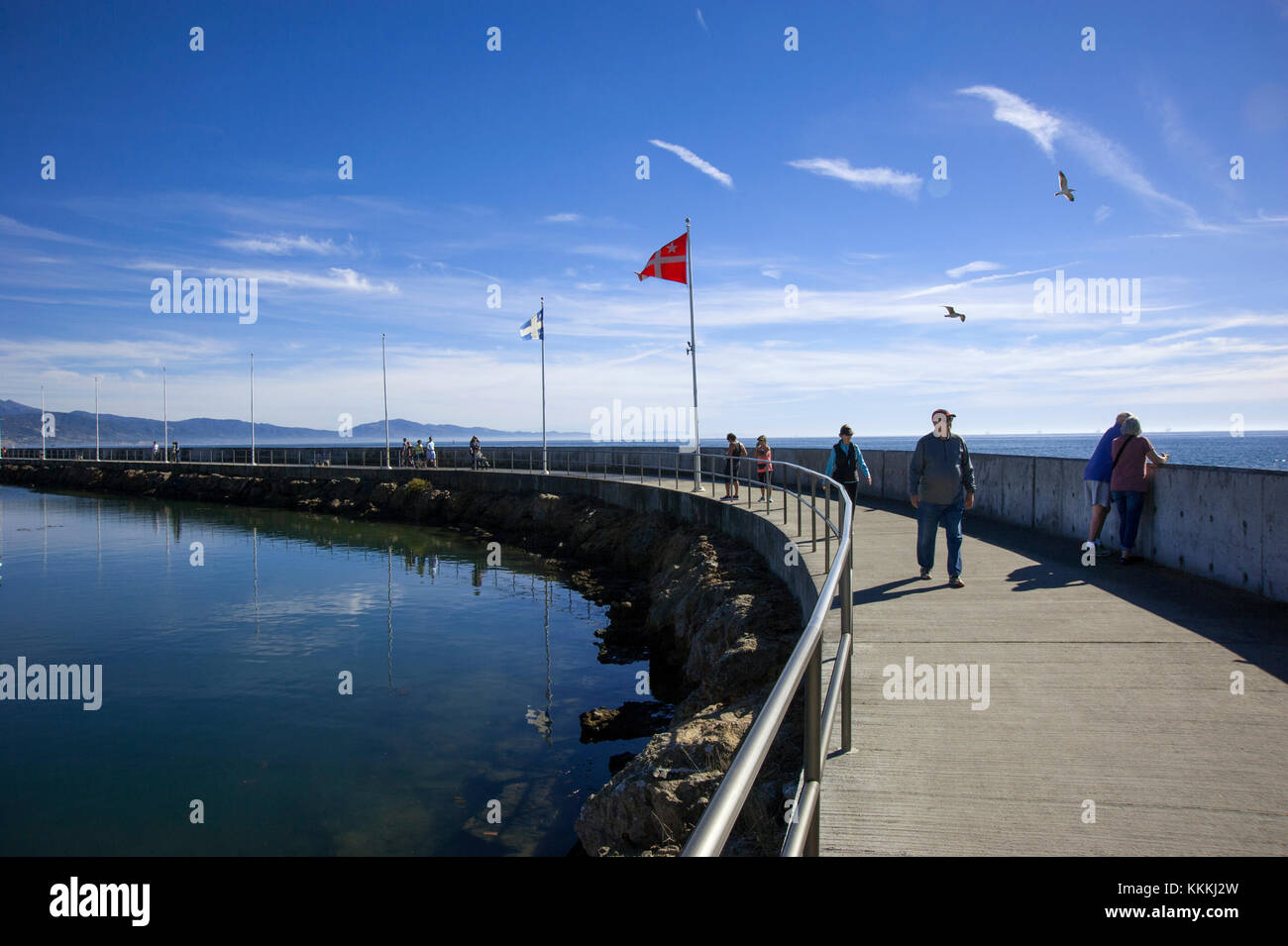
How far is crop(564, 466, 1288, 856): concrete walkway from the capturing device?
11.7 feet

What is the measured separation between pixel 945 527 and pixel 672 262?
1586cm

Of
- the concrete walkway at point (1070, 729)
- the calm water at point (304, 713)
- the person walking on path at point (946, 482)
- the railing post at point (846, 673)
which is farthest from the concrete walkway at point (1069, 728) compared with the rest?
the calm water at point (304, 713)

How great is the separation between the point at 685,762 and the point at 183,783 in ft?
22.5

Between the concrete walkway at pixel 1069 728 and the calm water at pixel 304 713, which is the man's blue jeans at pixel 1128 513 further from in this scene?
the calm water at pixel 304 713

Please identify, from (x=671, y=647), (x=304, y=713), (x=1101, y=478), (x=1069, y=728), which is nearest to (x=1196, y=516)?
(x=1101, y=478)

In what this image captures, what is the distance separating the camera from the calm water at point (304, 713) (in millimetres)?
8695

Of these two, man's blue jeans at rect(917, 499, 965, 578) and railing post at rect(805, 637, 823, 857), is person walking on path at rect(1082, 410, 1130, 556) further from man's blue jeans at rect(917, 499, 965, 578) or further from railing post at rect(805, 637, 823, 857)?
railing post at rect(805, 637, 823, 857)

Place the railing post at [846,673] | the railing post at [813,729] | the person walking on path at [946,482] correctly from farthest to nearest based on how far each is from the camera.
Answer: the person walking on path at [946,482] < the railing post at [846,673] < the railing post at [813,729]

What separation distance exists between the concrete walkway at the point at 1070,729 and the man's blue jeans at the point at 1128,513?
1.32 meters

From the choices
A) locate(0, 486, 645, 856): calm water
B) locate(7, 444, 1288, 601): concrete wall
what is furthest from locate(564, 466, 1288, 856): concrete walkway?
locate(0, 486, 645, 856): calm water
